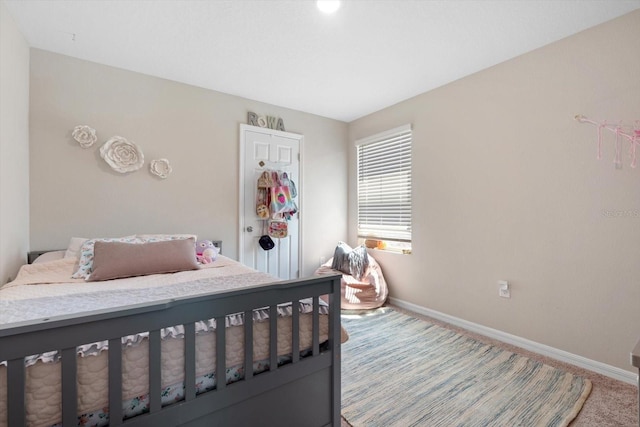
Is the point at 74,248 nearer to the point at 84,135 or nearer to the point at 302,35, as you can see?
the point at 84,135

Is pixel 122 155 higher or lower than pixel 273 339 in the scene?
higher

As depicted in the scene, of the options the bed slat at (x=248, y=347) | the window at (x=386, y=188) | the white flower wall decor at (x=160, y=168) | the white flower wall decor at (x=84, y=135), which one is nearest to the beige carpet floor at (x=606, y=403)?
the bed slat at (x=248, y=347)

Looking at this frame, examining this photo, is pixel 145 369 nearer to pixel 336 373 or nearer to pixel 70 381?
pixel 70 381

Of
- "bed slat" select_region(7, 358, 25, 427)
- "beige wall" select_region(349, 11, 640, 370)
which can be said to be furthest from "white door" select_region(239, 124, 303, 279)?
"bed slat" select_region(7, 358, 25, 427)

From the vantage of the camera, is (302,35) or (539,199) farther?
(539,199)

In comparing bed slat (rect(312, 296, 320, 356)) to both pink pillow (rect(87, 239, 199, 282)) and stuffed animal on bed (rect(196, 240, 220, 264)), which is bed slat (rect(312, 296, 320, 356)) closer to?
pink pillow (rect(87, 239, 199, 282))

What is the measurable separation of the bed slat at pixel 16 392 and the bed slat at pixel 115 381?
0.18 meters

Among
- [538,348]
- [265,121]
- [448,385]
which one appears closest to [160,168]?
[265,121]

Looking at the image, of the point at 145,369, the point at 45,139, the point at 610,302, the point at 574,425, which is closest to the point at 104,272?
the point at 145,369

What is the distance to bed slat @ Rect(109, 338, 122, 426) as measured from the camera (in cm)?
85

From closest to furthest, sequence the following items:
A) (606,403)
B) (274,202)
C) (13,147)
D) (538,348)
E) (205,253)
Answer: (606,403) → (13,147) → (538,348) → (205,253) → (274,202)

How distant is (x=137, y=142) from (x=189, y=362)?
7.82ft

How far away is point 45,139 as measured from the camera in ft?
7.50

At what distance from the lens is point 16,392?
730 mm
